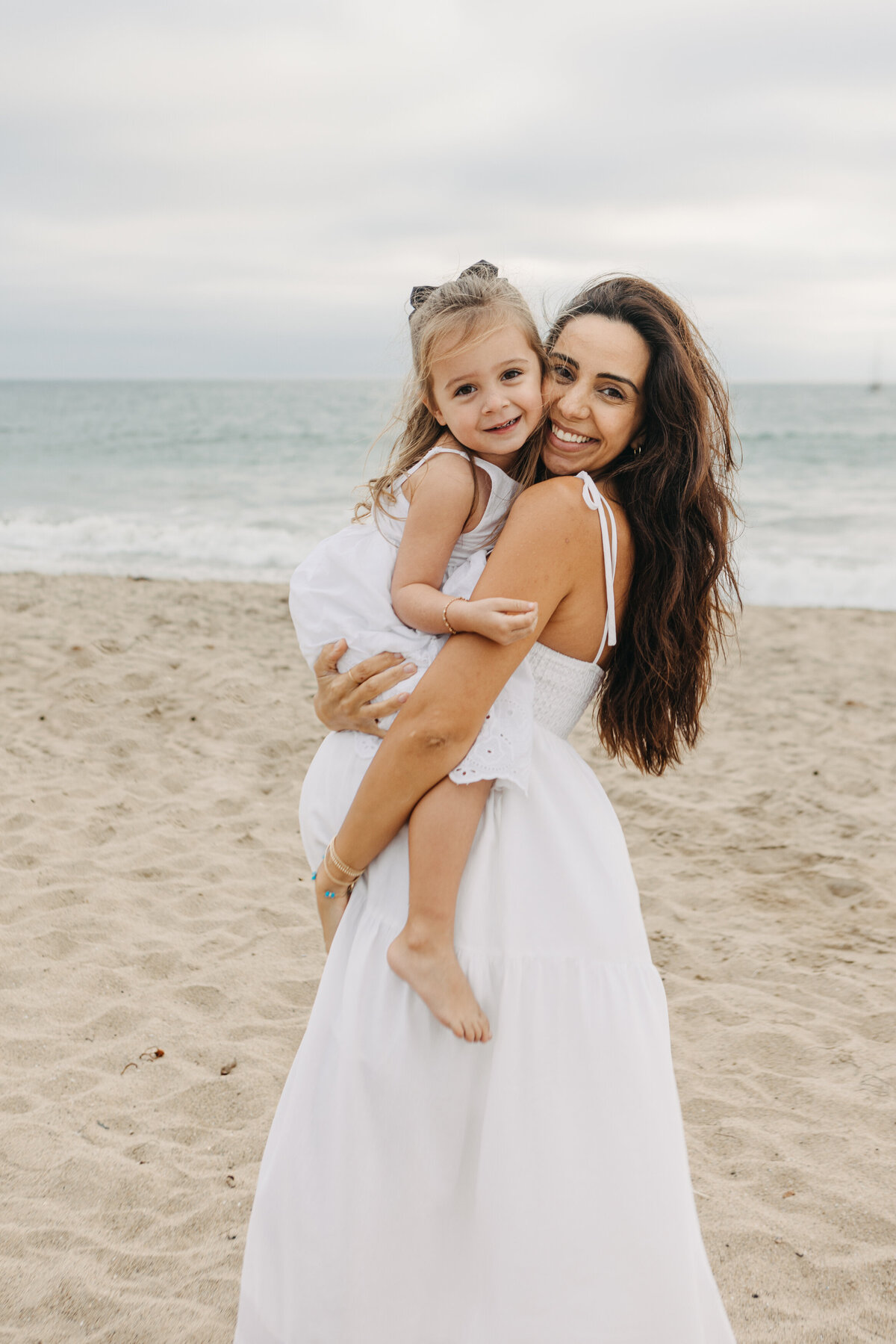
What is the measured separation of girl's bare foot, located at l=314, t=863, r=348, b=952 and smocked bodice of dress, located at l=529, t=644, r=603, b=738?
0.47 m

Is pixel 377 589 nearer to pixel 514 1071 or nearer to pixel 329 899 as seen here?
pixel 329 899

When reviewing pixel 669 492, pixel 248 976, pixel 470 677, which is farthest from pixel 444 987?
pixel 248 976

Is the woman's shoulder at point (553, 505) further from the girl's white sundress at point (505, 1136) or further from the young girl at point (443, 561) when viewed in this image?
the young girl at point (443, 561)

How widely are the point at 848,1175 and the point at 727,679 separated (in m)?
4.99

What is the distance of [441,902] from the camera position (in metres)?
1.66

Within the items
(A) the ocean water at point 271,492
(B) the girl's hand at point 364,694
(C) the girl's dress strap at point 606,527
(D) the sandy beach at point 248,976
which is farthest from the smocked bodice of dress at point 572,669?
(D) the sandy beach at point 248,976

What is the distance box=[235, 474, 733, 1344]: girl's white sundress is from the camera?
65.1 inches

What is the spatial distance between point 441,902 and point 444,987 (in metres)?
0.13

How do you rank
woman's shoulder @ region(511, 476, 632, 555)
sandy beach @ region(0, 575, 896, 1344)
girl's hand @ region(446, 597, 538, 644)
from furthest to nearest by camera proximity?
sandy beach @ region(0, 575, 896, 1344) → woman's shoulder @ region(511, 476, 632, 555) → girl's hand @ region(446, 597, 538, 644)

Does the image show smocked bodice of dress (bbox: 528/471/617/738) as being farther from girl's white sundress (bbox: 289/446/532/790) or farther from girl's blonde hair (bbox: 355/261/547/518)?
girl's blonde hair (bbox: 355/261/547/518)

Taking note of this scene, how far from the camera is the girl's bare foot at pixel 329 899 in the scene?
187 cm

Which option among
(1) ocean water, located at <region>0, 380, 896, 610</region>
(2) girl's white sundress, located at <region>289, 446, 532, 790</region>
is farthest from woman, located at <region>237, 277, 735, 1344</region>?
(1) ocean water, located at <region>0, 380, 896, 610</region>

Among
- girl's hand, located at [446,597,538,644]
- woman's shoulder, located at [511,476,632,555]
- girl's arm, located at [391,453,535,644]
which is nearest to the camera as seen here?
girl's hand, located at [446,597,538,644]

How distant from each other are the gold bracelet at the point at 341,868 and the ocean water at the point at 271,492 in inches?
Answer: 31.0
